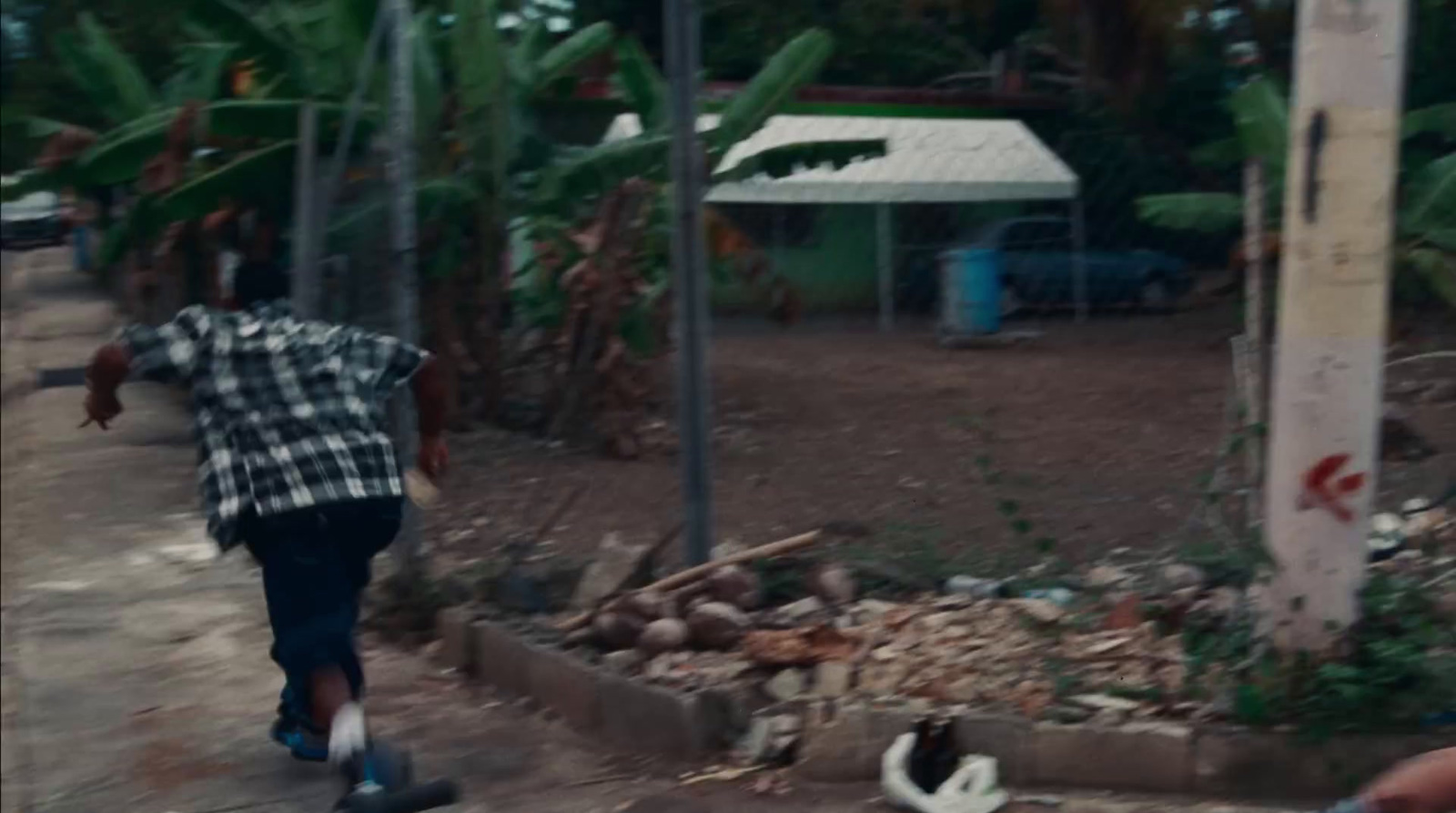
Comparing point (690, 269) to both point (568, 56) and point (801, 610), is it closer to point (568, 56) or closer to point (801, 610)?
point (801, 610)

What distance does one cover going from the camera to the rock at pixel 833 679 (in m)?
5.16

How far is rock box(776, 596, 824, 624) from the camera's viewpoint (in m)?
5.69

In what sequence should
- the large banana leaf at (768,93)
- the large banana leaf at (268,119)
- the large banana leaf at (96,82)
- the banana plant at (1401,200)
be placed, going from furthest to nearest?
1. the large banana leaf at (96,82)
2. the large banana leaf at (768,93)
3. the large banana leaf at (268,119)
4. the banana plant at (1401,200)

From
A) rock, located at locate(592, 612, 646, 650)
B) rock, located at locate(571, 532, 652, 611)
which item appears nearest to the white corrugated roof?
rock, located at locate(571, 532, 652, 611)

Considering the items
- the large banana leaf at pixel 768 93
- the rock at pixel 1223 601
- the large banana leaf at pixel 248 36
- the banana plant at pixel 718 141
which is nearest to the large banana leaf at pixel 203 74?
the large banana leaf at pixel 248 36

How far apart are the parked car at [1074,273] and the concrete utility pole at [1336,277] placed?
1358 centimetres

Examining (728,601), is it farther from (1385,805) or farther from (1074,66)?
(1074,66)

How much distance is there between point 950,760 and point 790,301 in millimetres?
6393

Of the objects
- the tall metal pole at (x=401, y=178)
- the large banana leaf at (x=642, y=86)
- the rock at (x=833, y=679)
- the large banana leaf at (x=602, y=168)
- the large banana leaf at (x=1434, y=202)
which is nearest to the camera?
the rock at (x=833, y=679)

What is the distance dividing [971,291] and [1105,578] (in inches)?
438

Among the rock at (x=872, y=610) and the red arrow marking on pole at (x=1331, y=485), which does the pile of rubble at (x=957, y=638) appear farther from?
the red arrow marking on pole at (x=1331, y=485)

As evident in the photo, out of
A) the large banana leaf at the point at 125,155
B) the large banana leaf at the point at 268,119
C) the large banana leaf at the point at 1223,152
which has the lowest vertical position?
the large banana leaf at the point at 1223,152

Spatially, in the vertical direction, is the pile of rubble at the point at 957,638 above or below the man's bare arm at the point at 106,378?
below

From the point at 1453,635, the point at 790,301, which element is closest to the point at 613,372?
the point at 790,301
